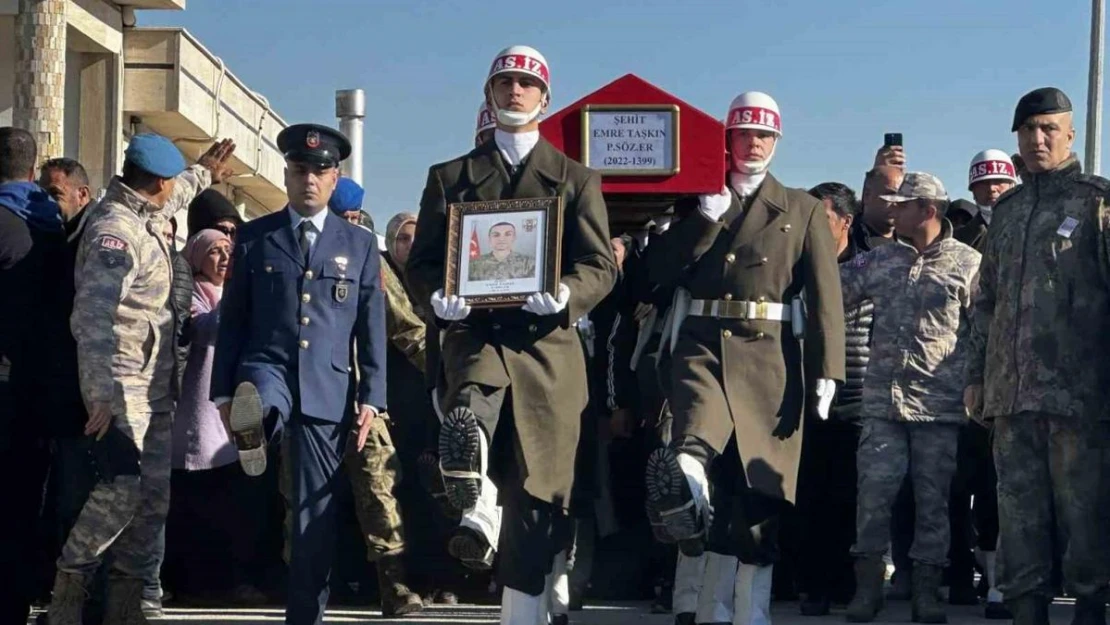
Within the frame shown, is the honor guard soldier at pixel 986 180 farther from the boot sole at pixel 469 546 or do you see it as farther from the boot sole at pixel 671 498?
the boot sole at pixel 469 546

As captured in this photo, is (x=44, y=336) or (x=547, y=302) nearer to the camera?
(x=547, y=302)

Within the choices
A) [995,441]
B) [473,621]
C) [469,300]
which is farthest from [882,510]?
[469,300]

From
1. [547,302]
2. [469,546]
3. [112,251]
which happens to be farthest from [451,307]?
[112,251]

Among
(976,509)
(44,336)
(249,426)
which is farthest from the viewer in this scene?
(976,509)

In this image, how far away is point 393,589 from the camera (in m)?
9.81

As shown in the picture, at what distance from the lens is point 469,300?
306 inches

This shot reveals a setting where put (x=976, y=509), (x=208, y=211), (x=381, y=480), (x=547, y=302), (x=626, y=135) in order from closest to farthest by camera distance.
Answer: (x=547, y=302)
(x=626, y=135)
(x=381, y=480)
(x=208, y=211)
(x=976, y=509)

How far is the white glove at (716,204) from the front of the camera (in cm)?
868

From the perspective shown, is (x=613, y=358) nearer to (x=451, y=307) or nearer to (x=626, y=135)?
(x=626, y=135)

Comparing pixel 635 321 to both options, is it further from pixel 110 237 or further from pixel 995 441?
pixel 110 237

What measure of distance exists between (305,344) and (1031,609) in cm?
321

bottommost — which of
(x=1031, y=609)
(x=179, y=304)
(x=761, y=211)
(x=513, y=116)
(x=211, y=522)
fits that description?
(x=1031, y=609)

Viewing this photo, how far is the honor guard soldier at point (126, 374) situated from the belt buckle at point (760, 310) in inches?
103

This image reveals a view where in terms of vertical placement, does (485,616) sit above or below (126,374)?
below
